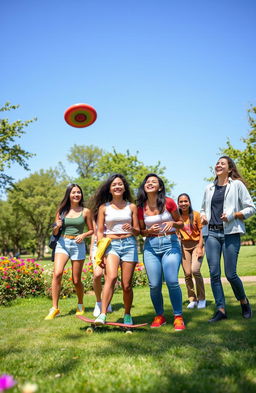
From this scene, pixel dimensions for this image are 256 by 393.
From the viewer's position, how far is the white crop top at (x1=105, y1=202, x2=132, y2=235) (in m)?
5.12

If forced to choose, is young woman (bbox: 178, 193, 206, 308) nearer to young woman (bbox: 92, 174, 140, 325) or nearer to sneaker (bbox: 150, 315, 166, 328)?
sneaker (bbox: 150, 315, 166, 328)

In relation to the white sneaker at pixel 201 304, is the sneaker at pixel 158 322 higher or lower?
higher

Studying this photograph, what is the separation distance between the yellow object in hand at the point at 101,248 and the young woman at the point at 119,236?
109 mm

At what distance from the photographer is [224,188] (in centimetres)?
557

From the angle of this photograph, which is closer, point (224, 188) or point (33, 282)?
point (224, 188)

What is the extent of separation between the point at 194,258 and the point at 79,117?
4.17m

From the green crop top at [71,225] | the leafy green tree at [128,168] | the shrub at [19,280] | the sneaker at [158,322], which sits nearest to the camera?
the sneaker at [158,322]

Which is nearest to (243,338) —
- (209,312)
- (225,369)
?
(225,369)

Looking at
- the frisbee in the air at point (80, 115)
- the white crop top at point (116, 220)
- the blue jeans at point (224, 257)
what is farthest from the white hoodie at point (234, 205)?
the frisbee in the air at point (80, 115)

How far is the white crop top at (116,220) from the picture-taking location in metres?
5.12

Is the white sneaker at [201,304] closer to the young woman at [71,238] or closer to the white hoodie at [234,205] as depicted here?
the white hoodie at [234,205]

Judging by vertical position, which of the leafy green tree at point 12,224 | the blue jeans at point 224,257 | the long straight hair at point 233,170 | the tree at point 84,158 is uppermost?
the tree at point 84,158

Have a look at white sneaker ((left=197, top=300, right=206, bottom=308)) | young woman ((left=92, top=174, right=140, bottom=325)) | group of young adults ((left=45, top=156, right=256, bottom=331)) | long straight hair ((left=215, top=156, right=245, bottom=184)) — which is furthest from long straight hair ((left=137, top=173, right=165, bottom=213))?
white sneaker ((left=197, top=300, right=206, bottom=308))

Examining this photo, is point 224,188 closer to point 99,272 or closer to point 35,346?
point 99,272
